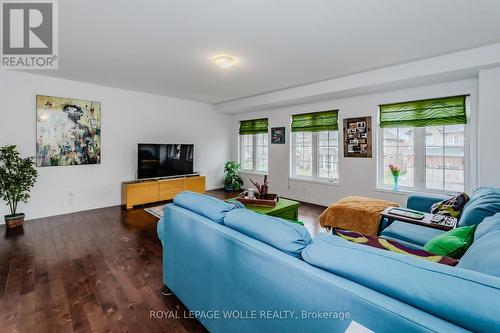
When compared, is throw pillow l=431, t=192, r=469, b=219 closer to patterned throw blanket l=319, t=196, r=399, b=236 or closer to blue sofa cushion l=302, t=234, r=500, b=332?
patterned throw blanket l=319, t=196, r=399, b=236

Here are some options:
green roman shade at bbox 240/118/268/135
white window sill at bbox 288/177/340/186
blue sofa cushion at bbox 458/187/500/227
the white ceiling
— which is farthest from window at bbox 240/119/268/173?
blue sofa cushion at bbox 458/187/500/227

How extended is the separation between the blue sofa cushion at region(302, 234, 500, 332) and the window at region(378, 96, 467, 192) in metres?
4.07

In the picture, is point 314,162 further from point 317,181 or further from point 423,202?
point 423,202

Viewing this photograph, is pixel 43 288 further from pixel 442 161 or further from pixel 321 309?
pixel 442 161

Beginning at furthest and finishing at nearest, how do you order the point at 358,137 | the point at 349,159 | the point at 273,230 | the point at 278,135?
the point at 278,135
the point at 349,159
the point at 358,137
the point at 273,230

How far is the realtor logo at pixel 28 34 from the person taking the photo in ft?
7.51

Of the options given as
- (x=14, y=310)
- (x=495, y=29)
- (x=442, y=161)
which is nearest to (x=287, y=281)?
(x=14, y=310)

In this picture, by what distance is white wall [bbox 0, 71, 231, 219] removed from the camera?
3994mm

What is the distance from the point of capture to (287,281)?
108 cm

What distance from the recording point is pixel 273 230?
1260 mm

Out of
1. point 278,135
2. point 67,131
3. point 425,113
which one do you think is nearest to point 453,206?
point 425,113

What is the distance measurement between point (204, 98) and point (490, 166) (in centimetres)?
551

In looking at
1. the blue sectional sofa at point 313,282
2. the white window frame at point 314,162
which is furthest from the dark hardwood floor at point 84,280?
the white window frame at point 314,162

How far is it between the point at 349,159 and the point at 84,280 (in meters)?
4.65
